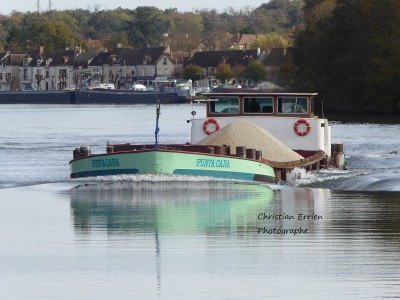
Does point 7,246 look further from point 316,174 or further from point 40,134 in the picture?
point 40,134

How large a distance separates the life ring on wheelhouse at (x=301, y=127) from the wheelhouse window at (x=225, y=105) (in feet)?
6.15

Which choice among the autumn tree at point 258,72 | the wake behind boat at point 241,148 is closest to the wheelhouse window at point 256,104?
the wake behind boat at point 241,148

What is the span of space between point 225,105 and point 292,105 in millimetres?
2037

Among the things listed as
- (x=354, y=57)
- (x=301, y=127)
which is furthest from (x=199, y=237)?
(x=354, y=57)

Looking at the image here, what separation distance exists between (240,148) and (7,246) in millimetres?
13741

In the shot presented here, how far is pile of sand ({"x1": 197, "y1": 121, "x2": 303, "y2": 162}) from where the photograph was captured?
38312mm

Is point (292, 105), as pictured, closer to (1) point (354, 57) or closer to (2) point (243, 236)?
(2) point (243, 236)

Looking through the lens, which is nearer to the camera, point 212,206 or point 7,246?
point 7,246

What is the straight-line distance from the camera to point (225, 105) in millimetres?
42531

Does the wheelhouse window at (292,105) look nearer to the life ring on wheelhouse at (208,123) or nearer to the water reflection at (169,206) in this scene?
the life ring on wheelhouse at (208,123)

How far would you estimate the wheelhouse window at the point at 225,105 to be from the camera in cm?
4231

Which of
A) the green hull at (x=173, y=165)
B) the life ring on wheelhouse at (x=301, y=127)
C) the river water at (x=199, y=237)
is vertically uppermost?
the life ring on wheelhouse at (x=301, y=127)

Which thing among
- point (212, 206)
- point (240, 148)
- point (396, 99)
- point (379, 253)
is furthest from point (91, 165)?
point (396, 99)

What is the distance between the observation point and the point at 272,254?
72.0 feet
